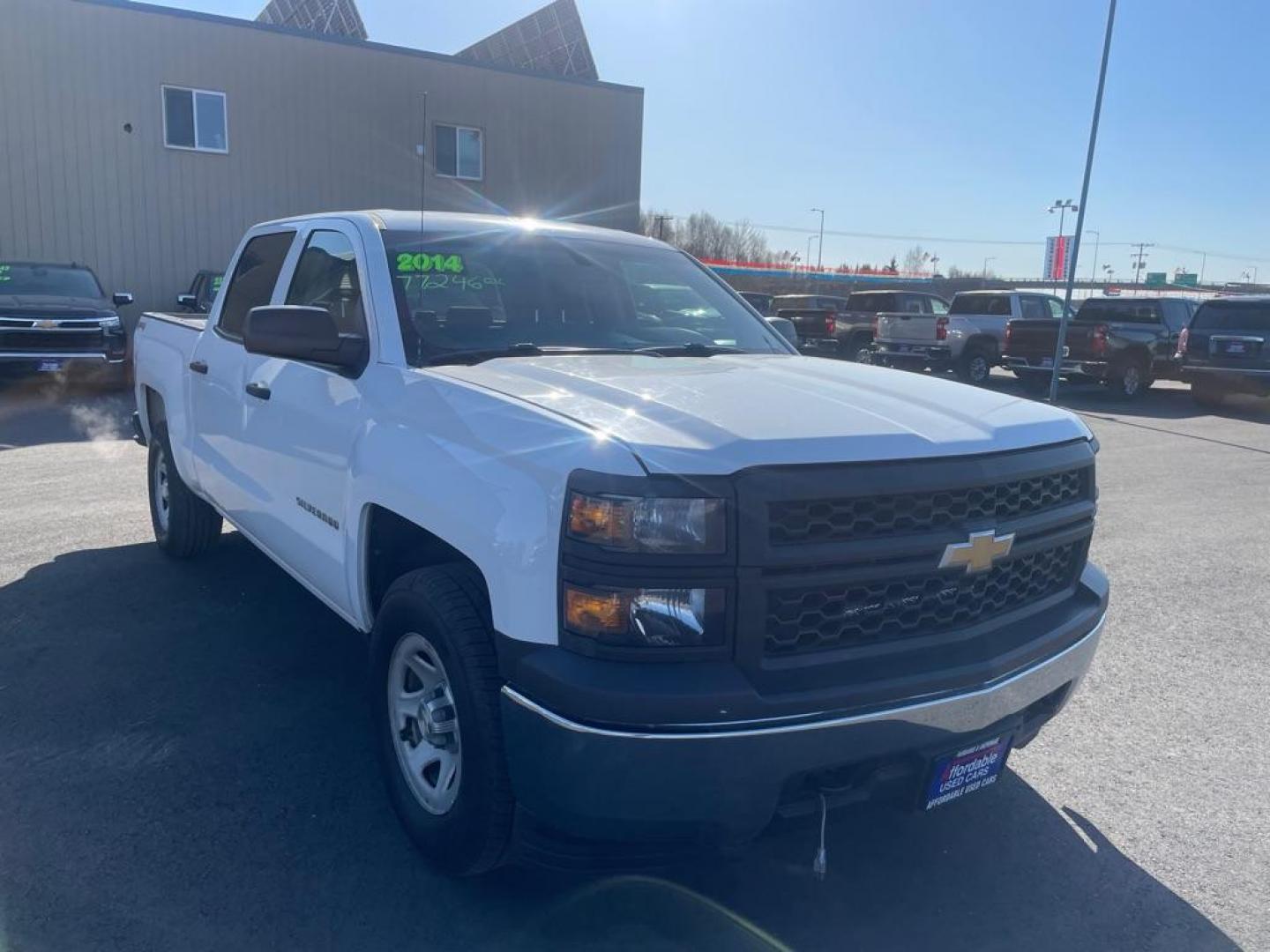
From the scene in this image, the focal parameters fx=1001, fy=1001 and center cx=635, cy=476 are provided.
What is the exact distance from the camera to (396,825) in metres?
3.23

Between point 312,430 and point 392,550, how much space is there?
0.65 meters

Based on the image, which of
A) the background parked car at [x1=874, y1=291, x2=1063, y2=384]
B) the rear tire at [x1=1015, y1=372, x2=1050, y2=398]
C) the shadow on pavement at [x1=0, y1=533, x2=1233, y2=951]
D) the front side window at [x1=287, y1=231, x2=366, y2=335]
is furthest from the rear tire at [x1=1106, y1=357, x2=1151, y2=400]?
the front side window at [x1=287, y1=231, x2=366, y2=335]

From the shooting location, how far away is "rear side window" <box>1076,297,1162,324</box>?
18.4m

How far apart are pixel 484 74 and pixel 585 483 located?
72.8 ft

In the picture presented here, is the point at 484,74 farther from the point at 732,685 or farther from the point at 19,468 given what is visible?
the point at 732,685

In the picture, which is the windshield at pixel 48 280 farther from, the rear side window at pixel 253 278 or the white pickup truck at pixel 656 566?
the white pickup truck at pixel 656 566

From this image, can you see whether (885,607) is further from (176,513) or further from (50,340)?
(50,340)

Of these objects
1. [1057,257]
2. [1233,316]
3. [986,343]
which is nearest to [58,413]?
[986,343]

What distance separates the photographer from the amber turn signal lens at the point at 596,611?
2.29 m

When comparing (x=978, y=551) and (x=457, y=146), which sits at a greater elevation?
(x=457, y=146)

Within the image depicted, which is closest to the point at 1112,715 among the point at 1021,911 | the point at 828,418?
the point at 1021,911

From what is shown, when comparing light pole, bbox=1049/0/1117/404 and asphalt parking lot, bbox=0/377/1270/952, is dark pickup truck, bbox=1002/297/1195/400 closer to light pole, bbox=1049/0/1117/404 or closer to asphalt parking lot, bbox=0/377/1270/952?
light pole, bbox=1049/0/1117/404

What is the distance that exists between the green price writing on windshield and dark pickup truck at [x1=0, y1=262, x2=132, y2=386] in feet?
38.9

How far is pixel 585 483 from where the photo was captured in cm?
230
